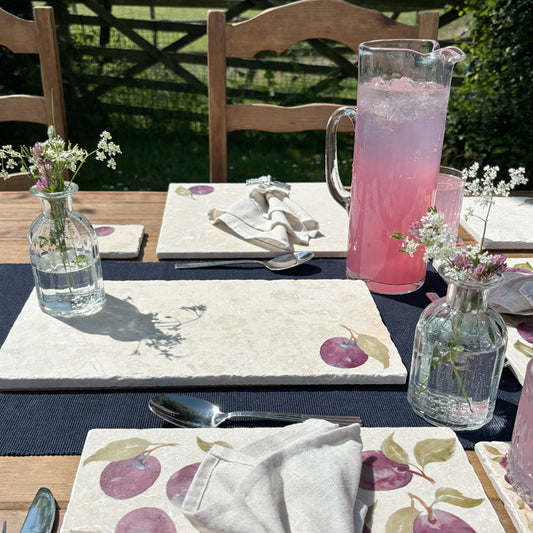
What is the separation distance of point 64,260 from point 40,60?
0.89 metres

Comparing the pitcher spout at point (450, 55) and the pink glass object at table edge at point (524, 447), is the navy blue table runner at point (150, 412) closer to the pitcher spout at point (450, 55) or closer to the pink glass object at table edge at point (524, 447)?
the pink glass object at table edge at point (524, 447)

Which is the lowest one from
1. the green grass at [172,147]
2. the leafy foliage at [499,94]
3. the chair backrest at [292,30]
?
the green grass at [172,147]

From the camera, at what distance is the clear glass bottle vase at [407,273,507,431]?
0.64 meters

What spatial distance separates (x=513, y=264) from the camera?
40.4 inches

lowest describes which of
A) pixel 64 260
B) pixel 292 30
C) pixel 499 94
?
pixel 499 94

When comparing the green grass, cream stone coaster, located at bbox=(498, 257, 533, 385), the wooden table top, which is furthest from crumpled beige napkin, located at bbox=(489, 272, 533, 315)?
the green grass

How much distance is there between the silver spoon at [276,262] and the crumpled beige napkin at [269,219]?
0.03 m

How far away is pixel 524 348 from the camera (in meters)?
0.79

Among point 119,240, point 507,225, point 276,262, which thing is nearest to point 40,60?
point 119,240

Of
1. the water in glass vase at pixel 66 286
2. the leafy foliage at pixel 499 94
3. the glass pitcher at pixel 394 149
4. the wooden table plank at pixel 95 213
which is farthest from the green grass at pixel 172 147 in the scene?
the water in glass vase at pixel 66 286

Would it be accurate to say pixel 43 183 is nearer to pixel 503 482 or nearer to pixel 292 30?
pixel 503 482

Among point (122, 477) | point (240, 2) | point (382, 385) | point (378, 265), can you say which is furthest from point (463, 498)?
point (240, 2)

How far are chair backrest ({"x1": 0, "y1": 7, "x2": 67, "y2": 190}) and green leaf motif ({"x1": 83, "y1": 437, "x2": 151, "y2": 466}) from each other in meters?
1.07

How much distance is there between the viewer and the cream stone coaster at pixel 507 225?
111 centimetres
